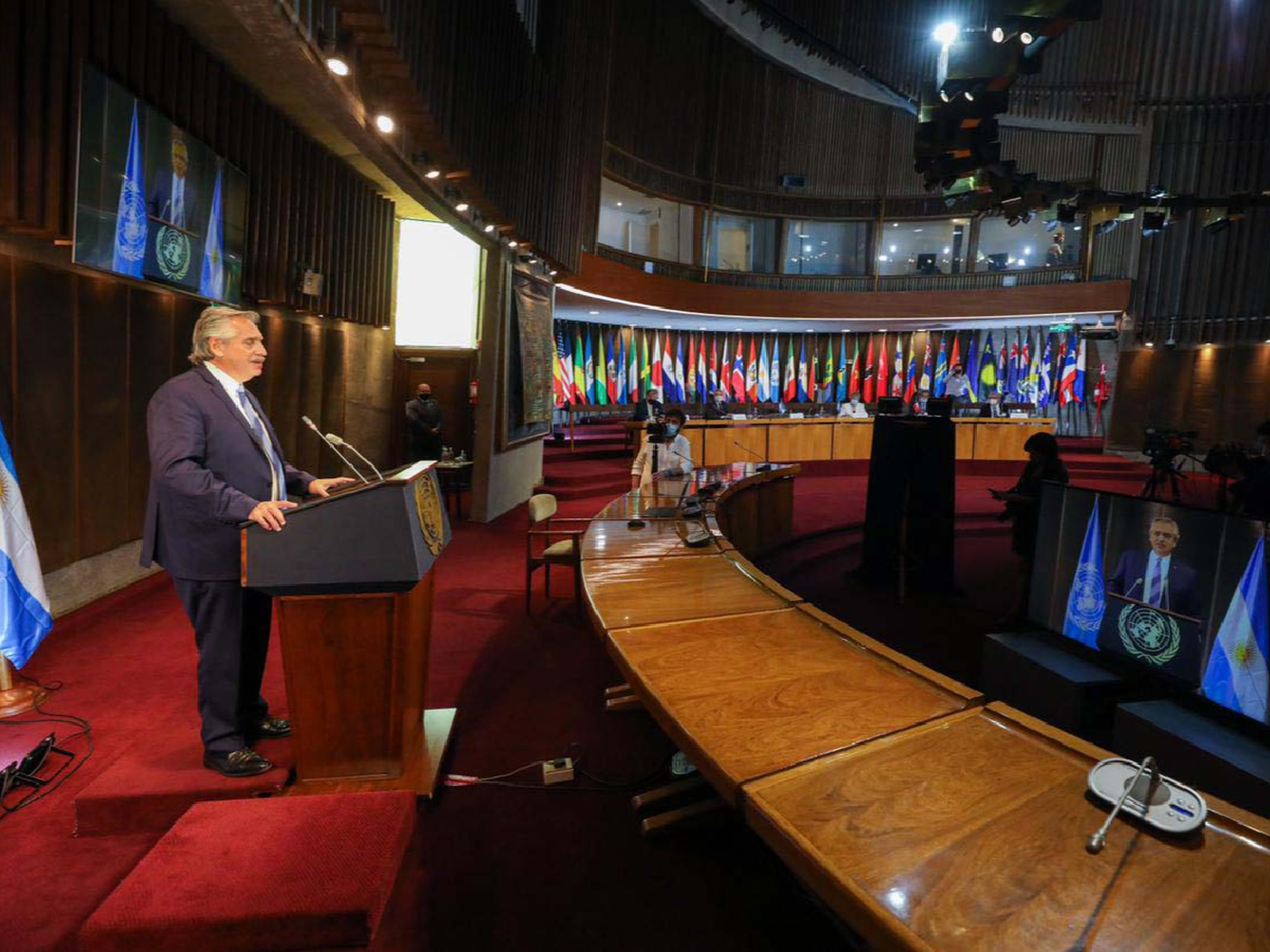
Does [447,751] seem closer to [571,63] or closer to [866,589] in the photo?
[866,589]

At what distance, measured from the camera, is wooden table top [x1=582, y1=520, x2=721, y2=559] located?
306cm

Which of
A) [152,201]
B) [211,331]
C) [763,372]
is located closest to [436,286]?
[152,201]

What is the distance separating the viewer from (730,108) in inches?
525

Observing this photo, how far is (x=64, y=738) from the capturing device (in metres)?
2.65

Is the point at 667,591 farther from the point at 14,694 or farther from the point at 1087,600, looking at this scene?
the point at 14,694

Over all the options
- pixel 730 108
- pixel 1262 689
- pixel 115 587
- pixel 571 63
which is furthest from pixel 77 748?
pixel 730 108

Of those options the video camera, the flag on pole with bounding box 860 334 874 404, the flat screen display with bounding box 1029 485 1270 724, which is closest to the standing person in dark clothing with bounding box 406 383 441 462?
the flat screen display with bounding box 1029 485 1270 724

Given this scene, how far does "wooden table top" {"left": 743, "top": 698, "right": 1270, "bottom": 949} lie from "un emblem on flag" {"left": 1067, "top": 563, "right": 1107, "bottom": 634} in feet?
5.77

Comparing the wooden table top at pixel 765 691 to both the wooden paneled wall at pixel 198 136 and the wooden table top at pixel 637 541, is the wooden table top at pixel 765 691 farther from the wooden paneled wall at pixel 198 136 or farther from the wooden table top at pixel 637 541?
the wooden paneled wall at pixel 198 136

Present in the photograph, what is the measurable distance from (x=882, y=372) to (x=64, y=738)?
616 inches

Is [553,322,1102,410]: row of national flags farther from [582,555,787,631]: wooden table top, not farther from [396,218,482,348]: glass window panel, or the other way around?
[582,555,787,631]: wooden table top

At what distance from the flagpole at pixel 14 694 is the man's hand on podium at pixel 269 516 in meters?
1.97

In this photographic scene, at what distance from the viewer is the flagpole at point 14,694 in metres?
2.81

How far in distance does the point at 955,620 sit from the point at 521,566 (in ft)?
11.1
